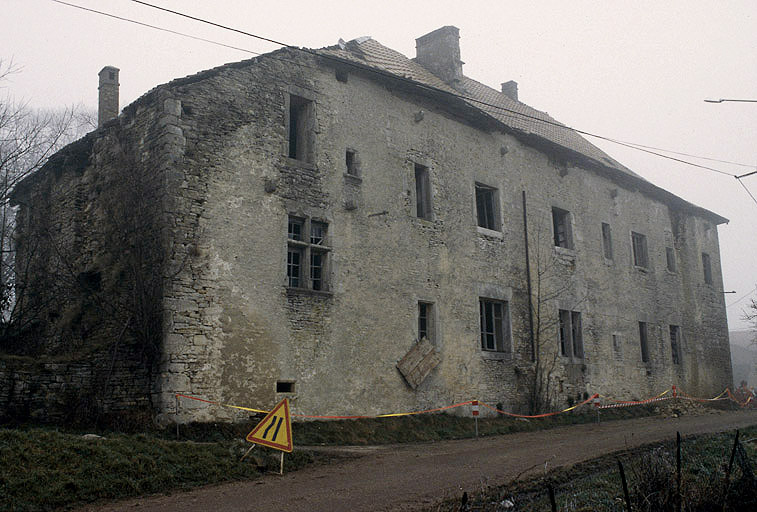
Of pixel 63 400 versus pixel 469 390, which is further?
pixel 469 390

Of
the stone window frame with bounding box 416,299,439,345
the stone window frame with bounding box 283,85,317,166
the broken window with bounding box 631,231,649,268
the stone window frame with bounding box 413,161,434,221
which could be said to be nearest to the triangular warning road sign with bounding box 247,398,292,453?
the stone window frame with bounding box 283,85,317,166

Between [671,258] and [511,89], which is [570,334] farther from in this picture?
[511,89]

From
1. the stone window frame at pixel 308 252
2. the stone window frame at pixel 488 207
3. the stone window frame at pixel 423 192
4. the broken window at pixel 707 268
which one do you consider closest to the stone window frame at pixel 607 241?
the stone window frame at pixel 488 207

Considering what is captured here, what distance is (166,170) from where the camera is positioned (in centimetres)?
1220

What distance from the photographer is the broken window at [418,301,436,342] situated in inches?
635

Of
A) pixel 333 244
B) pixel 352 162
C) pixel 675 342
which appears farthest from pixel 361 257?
pixel 675 342

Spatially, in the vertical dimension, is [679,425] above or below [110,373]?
below

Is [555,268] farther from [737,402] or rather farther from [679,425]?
[737,402]

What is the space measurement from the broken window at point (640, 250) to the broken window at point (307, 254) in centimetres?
1500

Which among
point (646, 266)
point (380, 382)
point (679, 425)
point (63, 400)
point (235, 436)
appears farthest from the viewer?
point (646, 266)

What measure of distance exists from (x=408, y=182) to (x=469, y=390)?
5369mm

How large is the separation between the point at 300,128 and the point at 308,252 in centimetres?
292

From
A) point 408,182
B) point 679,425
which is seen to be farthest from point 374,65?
point 679,425

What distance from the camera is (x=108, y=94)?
17.3m
